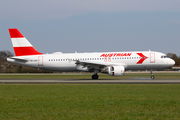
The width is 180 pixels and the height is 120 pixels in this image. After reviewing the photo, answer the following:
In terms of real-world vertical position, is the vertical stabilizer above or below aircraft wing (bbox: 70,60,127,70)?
above

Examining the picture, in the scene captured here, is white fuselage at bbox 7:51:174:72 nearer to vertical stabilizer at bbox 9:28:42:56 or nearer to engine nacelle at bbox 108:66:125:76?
vertical stabilizer at bbox 9:28:42:56

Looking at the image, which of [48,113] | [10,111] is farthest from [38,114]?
[10,111]

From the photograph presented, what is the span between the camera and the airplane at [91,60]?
35875mm

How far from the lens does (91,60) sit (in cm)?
3747

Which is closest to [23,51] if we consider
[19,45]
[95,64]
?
[19,45]

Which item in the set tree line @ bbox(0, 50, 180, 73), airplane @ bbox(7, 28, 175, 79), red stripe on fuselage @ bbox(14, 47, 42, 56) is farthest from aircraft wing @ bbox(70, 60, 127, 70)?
tree line @ bbox(0, 50, 180, 73)

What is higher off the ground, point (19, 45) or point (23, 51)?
point (19, 45)

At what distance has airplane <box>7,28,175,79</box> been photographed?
1412 inches

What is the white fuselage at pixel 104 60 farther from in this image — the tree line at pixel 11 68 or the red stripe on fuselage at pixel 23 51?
the tree line at pixel 11 68

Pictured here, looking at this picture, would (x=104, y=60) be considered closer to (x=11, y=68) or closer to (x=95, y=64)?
(x=95, y=64)

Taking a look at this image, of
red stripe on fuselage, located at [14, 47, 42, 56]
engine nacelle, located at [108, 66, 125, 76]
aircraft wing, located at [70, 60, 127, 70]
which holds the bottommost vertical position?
engine nacelle, located at [108, 66, 125, 76]

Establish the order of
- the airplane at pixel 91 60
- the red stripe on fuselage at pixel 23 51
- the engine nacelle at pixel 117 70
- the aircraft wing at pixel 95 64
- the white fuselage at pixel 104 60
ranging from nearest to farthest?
the engine nacelle at pixel 117 70
the aircraft wing at pixel 95 64
the airplane at pixel 91 60
the white fuselage at pixel 104 60
the red stripe on fuselage at pixel 23 51

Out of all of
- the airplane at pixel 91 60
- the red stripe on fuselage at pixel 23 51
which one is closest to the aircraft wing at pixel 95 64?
the airplane at pixel 91 60

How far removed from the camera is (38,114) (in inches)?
407
